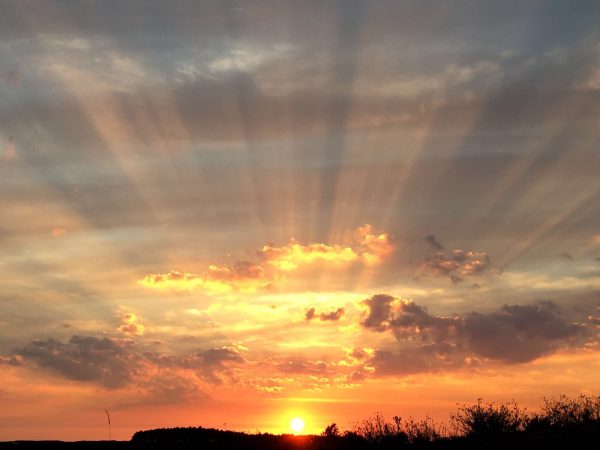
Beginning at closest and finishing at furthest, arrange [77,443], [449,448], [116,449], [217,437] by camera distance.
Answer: [449,448] → [116,449] → [77,443] → [217,437]

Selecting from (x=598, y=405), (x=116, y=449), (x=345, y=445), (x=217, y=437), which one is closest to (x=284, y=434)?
(x=217, y=437)

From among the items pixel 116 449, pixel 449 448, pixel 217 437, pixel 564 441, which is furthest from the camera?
pixel 217 437

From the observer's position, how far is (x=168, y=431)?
35.2 metres

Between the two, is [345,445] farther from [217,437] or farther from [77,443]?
[77,443]

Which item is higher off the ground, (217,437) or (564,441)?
(217,437)

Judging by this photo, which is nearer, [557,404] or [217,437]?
[557,404]

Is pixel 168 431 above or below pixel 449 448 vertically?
above

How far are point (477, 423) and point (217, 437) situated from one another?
38.2 ft

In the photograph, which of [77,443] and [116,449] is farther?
[77,443]

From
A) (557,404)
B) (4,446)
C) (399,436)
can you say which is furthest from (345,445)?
(4,446)

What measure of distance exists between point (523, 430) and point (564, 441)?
203 inches

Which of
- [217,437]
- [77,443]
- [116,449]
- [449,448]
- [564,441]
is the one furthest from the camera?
[217,437]

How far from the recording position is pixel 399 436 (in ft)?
96.0

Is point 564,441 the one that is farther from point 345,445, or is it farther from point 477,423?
point 345,445
